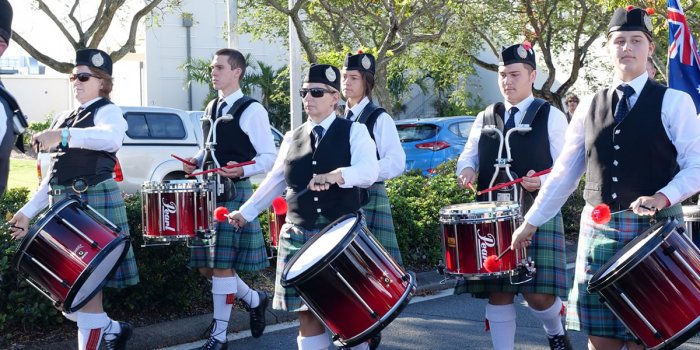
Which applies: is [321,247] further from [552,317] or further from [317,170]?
[552,317]

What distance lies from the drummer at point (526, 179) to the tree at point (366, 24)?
678 cm

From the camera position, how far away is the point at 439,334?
643cm

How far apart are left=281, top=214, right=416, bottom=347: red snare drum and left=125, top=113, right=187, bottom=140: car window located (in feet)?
32.0

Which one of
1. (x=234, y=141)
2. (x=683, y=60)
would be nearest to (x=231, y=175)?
(x=234, y=141)

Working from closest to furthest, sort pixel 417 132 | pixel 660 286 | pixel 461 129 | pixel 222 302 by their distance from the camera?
pixel 660 286 < pixel 222 302 < pixel 417 132 < pixel 461 129

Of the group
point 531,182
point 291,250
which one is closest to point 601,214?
point 531,182

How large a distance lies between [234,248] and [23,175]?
689 inches

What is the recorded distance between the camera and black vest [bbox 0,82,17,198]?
11.8ft

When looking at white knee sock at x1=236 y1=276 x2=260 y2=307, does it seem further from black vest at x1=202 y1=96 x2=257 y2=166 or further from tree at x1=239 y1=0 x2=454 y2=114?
tree at x1=239 y1=0 x2=454 y2=114

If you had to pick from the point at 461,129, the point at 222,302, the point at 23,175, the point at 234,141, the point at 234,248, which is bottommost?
the point at 23,175

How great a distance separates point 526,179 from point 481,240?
0.62 m

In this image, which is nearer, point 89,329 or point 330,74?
point 330,74

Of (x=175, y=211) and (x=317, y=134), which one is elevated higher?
(x=317, y=134)

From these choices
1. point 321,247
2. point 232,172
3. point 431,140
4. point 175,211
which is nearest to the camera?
point 321,247
